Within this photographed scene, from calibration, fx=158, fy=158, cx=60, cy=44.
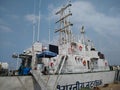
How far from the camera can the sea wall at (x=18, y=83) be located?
36.2ft

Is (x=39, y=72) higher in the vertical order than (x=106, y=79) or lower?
higher

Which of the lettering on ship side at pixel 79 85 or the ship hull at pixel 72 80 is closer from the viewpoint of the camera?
the ship hull at pixel 72 80

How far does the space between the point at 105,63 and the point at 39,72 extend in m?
11.3

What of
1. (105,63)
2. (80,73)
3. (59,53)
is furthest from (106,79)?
(59,53)

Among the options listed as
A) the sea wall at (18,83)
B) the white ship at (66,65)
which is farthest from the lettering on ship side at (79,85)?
the sea wall at (18,83)

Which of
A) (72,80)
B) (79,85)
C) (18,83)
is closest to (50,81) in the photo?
(72,80)

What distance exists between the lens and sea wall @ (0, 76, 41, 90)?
11039 mm

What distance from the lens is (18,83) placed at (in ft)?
38.2

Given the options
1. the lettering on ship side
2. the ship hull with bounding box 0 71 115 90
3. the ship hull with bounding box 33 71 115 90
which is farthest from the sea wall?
the lettering on ship side

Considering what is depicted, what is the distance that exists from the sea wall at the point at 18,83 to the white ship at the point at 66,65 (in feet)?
1.36

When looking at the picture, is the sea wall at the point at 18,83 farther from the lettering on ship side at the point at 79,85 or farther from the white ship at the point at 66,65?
the lettering on ship side at the point at 79,85

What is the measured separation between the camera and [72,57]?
616 inches

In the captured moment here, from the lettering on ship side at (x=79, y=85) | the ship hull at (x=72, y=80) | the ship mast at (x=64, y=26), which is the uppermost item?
the ship mast at (x=64, y=26)

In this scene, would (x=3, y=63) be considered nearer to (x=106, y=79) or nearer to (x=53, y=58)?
(x=53, y=58)
